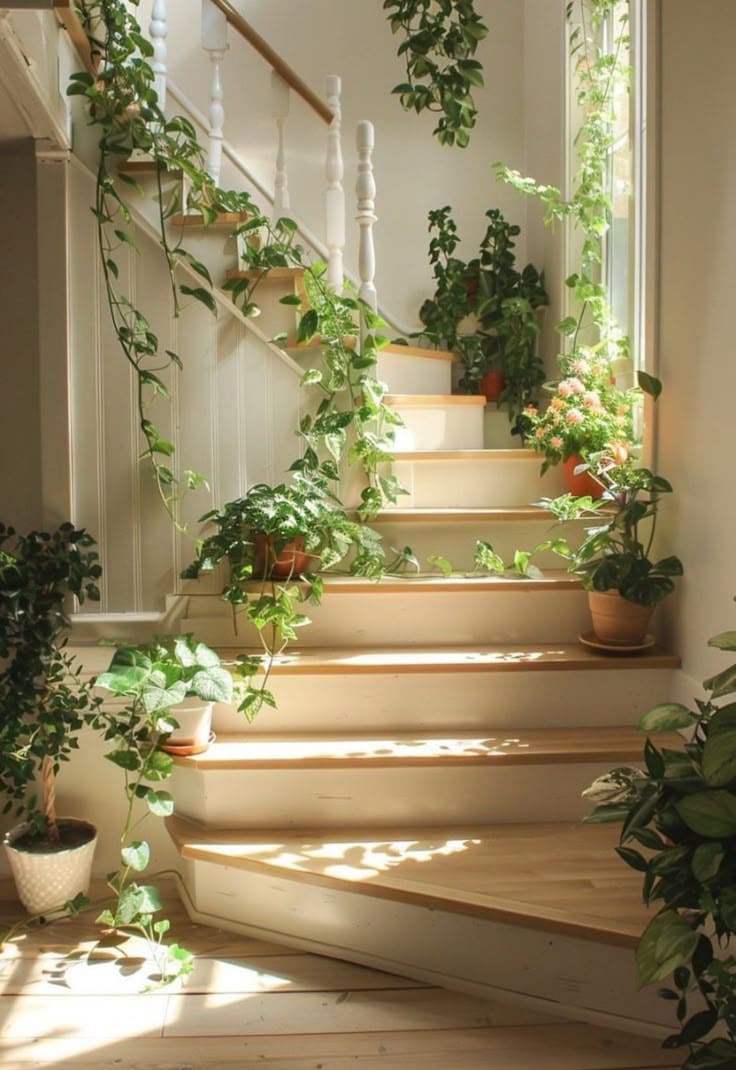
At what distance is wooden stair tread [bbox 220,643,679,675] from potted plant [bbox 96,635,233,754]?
262mm

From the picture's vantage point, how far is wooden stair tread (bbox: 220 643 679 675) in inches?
108

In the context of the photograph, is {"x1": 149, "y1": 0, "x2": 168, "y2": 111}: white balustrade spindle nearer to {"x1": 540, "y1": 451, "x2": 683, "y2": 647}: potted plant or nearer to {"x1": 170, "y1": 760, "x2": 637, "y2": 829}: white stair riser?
{"x1": 540, "y1": 451, "x2": 683, "y2": 647}: potted plant

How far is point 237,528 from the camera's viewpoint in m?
2.91

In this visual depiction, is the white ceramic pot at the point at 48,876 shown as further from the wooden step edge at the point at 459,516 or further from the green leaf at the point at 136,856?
the wooden step edge at the point at 459,516

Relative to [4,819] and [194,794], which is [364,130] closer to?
[194,794]

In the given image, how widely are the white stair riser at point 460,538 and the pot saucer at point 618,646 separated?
56cm

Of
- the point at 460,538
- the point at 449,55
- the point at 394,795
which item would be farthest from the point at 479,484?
the point at 449,55

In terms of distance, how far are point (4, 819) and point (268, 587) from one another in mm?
1107

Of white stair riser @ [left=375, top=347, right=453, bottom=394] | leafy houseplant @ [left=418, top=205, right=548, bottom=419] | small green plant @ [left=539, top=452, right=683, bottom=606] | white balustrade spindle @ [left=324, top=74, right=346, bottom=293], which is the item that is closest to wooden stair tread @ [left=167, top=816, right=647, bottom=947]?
small green plant @ [left=539, top=452, right=683, bottom=606]

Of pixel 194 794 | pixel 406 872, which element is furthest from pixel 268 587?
pixel 406 872

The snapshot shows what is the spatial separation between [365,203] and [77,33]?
3.46ft

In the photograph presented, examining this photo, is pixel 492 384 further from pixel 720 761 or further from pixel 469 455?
pixel 720 761

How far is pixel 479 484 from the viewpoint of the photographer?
3.62 m

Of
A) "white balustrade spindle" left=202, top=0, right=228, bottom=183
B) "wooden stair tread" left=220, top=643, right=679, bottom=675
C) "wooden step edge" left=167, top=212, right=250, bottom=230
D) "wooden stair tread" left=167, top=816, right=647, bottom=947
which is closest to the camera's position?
"wooden stair tread" left=167, top=816, right=647, bottom=947
